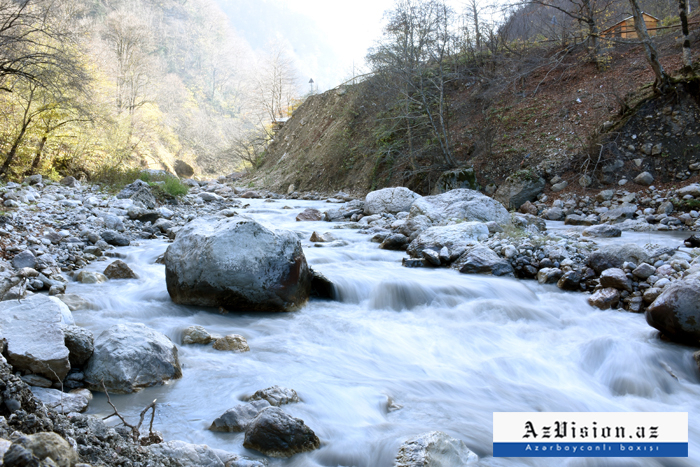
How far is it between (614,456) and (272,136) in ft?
83.1

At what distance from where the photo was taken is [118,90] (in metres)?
24.6

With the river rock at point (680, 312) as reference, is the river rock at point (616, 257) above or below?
above

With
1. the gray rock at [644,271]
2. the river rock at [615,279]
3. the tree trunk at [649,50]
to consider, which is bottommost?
the river rock at [615,279]

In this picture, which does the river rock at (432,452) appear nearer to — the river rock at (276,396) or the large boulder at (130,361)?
the river rock at (276,396)

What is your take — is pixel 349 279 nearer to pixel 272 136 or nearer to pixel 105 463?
pixel 105 463

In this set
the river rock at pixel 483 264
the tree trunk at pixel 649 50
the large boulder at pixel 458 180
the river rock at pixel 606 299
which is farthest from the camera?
the large boulder at pixel 458 180

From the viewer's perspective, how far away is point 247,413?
8.27 ft

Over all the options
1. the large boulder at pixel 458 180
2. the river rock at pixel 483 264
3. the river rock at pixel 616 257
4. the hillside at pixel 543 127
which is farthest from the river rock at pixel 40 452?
the large boulder at pixel 458 180

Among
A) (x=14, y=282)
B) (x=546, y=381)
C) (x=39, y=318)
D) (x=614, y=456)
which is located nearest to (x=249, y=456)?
(x=39, y=318)

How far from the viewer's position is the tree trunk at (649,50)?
8.59 m

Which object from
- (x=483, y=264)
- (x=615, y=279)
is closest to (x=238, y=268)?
(x=483, y=264)

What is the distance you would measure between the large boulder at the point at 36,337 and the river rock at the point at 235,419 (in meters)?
0.90

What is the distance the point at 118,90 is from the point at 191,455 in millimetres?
27320

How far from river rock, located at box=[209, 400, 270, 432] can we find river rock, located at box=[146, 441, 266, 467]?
0.41 metres
